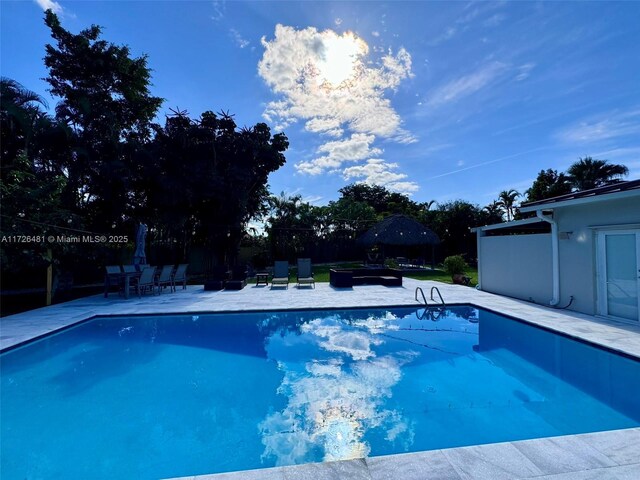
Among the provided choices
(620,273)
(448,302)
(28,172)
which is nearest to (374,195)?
(448,302)

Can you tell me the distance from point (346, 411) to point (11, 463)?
11.3ft

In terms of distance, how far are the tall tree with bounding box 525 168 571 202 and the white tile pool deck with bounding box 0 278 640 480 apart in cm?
1837

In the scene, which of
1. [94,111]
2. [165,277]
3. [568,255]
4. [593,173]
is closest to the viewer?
[568,255]

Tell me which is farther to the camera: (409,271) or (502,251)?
(409,271)

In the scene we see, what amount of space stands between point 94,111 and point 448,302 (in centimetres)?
1691

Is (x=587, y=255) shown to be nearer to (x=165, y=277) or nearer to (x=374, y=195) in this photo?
(x=165, y=277)

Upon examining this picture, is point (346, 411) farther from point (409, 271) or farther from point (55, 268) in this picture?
point (409, 271)

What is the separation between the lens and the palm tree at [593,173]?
22688 millimetres

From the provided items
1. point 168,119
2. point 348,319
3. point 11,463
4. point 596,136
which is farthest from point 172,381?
point 596,136

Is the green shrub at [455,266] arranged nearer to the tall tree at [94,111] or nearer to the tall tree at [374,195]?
the tall tree at [94,111]

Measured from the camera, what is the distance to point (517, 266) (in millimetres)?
10547

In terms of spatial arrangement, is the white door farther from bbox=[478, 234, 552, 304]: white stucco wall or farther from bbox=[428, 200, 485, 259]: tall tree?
bbox=[428, 200, 485, 259]: tall tree

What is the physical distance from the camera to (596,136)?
540 inches

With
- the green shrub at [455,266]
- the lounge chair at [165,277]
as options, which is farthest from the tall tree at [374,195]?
the lounge chair at [165,277]
